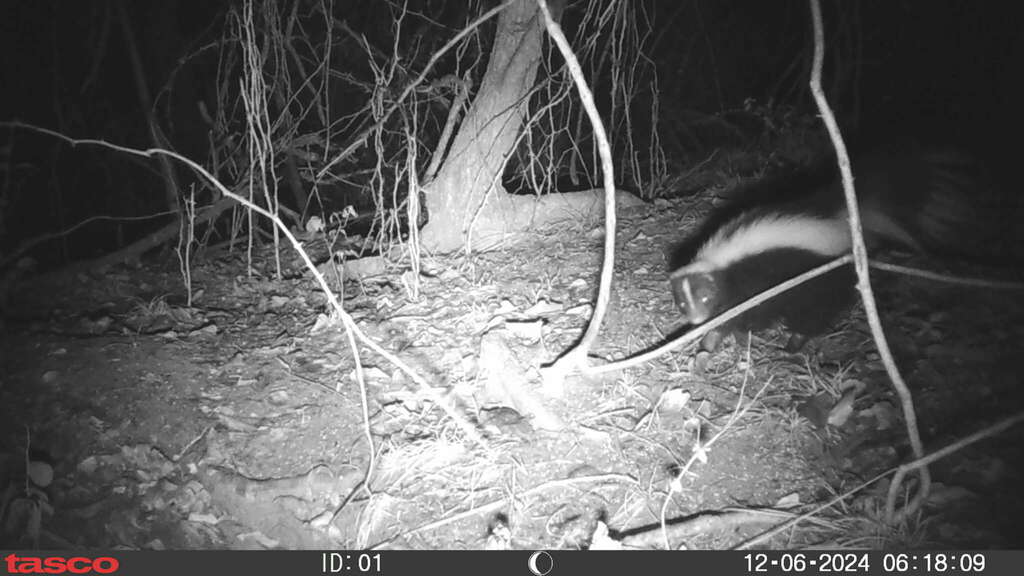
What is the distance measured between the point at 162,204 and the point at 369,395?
7735 millimetres

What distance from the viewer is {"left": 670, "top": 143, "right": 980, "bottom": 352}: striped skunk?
379 cm

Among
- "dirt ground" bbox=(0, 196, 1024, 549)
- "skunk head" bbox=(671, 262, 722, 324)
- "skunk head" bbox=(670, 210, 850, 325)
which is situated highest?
"skunk head" bbox=(670, 210, 850, 325)

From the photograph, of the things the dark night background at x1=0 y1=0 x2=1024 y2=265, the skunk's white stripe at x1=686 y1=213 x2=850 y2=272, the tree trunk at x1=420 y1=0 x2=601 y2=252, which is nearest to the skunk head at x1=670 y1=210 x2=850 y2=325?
the skunk's white stripe at x1=686 y1=213 x2=850 y2=272

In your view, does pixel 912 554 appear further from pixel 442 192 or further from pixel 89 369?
Answer: pixel 89 369

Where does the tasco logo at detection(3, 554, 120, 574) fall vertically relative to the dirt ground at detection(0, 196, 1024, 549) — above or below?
below

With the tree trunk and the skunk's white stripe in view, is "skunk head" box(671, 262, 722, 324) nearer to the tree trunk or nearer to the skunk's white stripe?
the skunk's white stripe

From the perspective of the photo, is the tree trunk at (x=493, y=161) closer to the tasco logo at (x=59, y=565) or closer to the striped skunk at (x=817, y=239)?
the striped skunk at (x=817, y=239)

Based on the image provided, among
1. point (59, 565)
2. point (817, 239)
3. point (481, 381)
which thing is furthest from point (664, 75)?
point (59, 565)

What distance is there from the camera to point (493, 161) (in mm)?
4566

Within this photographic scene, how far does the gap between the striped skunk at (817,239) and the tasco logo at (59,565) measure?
326 centimetres

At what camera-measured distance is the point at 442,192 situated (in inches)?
182

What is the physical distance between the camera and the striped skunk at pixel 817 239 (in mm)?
3795

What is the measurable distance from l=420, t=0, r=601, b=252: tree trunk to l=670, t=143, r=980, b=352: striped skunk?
56.4 inches

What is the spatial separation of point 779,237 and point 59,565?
14.3 feet
